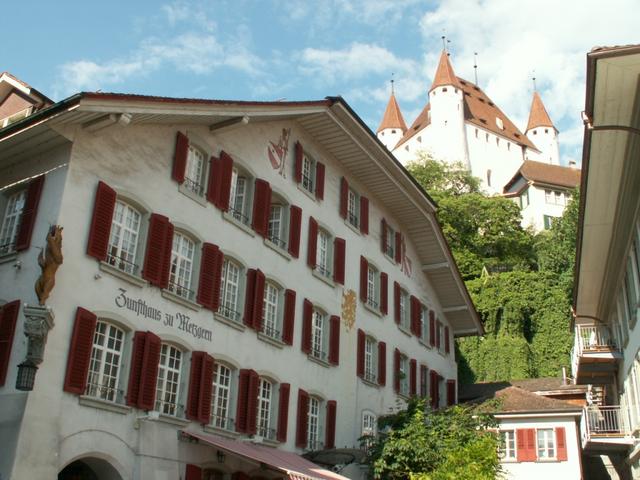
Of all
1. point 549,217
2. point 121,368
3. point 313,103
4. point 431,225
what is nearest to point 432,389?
point 431,225

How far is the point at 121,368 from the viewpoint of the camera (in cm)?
1528

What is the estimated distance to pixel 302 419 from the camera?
67.9 ft

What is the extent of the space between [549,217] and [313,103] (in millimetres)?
55424

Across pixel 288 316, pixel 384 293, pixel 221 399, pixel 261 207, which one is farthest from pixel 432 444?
pixel 261 207

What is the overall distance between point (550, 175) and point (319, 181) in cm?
5731

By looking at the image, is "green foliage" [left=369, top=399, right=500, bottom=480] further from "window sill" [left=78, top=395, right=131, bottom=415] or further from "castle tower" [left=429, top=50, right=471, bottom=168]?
"castle tower" [left=429, top=50, right=471, bottom=168]

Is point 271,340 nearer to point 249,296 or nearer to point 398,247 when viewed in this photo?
point 249,296

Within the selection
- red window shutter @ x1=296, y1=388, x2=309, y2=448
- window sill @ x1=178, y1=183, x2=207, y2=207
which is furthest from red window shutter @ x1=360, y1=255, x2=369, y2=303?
window sill @ x1=178, y1=183, x2=207, y2=207

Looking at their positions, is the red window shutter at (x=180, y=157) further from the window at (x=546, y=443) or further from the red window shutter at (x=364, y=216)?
the window at (x=546, y=443)

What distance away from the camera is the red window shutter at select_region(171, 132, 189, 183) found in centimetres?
1778

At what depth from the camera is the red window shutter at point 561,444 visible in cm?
A: 2777

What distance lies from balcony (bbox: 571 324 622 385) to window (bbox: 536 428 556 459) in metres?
2.78

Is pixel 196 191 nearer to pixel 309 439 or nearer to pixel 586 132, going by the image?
pixel 309 439

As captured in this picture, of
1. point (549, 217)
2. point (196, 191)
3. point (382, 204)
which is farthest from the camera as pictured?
point (549, 217)
